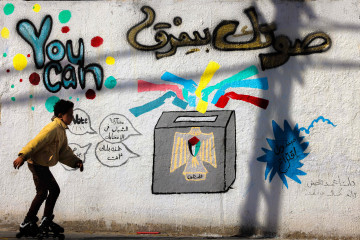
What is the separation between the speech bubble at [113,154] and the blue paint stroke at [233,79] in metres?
1.15

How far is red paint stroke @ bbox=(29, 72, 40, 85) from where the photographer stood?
6555mm

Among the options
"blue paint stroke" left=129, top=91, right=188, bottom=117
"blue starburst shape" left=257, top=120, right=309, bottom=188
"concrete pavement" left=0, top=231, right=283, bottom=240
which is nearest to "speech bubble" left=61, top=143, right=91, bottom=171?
"blue paint stroke" left=129, top=91, right=188, bottom=117

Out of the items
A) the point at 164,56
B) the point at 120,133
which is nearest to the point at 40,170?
the point at 120,133

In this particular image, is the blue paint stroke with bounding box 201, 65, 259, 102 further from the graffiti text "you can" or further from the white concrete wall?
the graffiti text "you can"

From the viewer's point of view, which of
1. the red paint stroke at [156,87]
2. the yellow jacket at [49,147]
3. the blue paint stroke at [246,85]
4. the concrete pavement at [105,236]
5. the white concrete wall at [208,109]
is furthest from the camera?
the red paint stroke at [156,87]

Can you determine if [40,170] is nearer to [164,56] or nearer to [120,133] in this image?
[120,133]

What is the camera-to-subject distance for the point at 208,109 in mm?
6391

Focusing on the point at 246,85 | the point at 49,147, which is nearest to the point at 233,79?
the point at 246,85

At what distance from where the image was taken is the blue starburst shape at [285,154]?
6.24 meters

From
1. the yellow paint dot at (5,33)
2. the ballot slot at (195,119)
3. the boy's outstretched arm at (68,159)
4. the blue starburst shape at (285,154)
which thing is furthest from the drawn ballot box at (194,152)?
the yellow paint dot at (5,33)

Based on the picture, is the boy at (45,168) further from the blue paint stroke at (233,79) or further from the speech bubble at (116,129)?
the blue paint stroke at (233,79)

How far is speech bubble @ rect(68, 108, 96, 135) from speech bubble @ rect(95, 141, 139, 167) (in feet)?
0.98

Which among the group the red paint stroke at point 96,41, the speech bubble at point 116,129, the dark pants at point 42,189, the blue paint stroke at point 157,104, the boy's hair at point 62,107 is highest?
the red paint stroke at point 96,41

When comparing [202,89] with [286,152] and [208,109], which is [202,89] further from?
[286,152]
